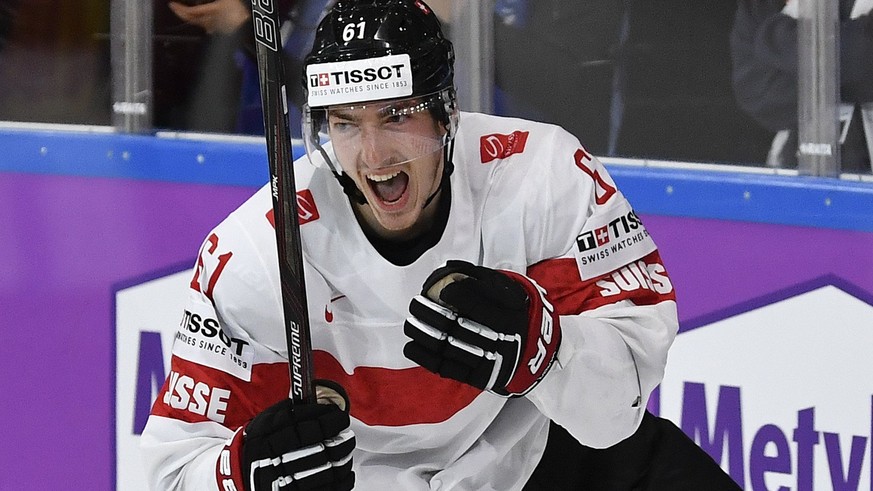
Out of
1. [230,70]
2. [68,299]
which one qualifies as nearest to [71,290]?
[68,299]

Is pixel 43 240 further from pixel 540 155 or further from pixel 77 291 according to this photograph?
pixel 540 155

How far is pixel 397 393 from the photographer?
256 cm

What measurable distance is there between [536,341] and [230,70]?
6.13 ft

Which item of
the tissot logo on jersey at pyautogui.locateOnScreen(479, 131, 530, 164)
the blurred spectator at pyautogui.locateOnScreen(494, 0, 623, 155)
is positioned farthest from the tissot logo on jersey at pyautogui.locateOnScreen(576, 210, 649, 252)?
the blurred spectator at pyautogui.locateOnScreen(494, 0, 623, 155)

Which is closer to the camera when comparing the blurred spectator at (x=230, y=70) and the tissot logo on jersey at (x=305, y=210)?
the tissot logo on jersey at (x=305, y=210)

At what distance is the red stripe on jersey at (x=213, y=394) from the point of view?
2422 millimetres

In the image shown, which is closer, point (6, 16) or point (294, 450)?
point (294, 450)

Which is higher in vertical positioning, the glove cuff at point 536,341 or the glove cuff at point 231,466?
the glove cuff at point 536,341

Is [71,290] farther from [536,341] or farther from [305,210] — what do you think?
[536,341]

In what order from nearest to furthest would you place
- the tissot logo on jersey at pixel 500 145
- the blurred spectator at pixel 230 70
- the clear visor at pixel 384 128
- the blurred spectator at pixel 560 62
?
the clear visor at pixel 384 128 < the tissot logo on jersey at pixel 500 145 < the blurred spectator at pixel 560 62 < the blurred spectator at pixel 230 70

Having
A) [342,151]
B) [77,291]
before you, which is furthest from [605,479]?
[77,291]

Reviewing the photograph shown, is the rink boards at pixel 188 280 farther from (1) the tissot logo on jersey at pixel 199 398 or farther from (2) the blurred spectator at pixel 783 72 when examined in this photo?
(1) the tissot logo on jersey at pixel 199 398

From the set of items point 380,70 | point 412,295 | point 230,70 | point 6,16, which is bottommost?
point 412,295

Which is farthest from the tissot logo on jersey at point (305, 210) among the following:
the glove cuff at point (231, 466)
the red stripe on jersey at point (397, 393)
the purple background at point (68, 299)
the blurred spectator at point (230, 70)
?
the purple background at point (68, 299)
